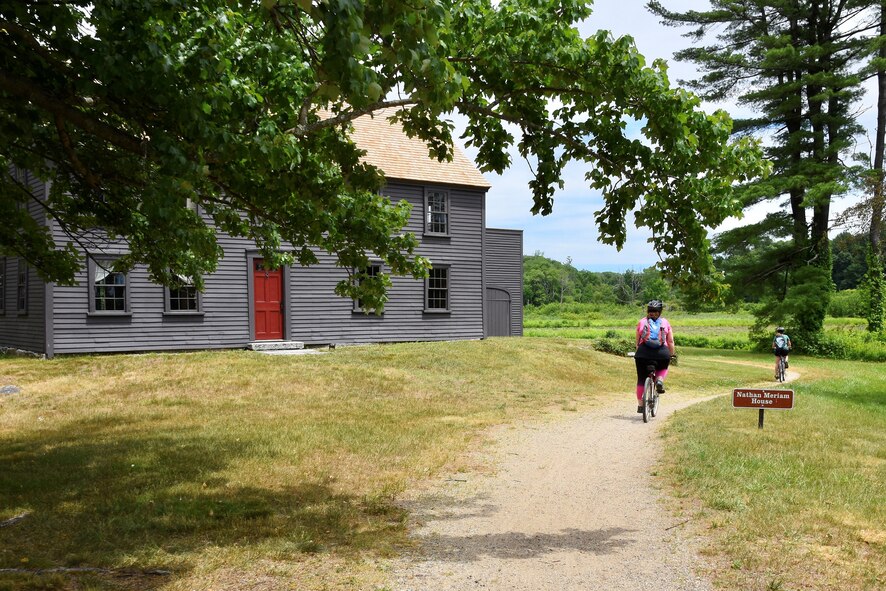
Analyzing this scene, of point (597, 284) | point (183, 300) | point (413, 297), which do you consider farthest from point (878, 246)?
point (597, 284)

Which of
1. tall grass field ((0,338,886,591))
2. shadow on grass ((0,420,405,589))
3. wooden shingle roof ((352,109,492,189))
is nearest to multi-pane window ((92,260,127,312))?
tall grass field ((0,338,886,591))

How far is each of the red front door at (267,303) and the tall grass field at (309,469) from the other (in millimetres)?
4736

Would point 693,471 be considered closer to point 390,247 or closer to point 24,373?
point 390,247

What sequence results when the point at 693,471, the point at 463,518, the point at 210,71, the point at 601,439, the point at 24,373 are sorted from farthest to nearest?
the point at 24,373
the point at 601,439
the point at 693,471
the point at 463,518
the point at 210,71

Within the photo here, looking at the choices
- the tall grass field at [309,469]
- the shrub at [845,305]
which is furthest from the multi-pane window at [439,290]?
the shrub at [845,305]

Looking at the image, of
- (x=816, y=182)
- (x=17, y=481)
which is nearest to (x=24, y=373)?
(x=17, y=481)

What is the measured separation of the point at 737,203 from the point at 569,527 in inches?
151

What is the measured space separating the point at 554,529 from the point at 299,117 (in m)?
4.81

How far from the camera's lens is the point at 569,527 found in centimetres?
671

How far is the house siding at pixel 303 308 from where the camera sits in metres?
21.4

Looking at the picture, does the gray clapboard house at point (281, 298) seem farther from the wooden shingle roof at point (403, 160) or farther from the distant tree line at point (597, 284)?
the distant tree line at point (597, 284)

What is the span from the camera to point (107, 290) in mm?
21656

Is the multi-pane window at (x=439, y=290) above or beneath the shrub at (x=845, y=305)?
above

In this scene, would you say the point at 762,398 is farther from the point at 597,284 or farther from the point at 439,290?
the point at 597,284
